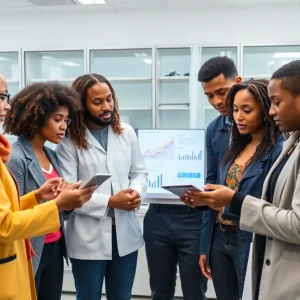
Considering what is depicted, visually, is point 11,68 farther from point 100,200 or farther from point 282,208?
point 282,208

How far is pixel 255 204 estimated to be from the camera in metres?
1.25

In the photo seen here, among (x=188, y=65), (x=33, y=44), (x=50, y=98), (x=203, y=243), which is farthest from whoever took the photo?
(x=33, y=44)

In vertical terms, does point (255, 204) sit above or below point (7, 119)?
below

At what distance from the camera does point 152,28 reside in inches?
199

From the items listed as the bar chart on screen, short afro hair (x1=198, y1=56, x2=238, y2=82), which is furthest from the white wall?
short afro hair (x1=198, y1=56, x2=238, y2=82)

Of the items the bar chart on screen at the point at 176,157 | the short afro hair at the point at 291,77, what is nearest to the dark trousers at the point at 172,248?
the bar chart on screen at the point at 176,157

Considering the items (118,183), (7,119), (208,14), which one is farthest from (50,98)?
(208,14)

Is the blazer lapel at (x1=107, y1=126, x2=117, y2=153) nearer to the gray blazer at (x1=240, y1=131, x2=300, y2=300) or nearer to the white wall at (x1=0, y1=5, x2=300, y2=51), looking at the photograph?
the gray blazer at (x1=240, y1=131, x2=300, y2=300)

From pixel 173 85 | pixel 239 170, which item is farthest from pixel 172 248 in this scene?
pixel 173 85

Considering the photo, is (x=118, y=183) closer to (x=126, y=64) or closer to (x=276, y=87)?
(x=276, y=87)

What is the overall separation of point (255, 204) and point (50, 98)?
3.18ft

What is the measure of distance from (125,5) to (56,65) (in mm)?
1075

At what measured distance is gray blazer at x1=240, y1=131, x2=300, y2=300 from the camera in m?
1.16

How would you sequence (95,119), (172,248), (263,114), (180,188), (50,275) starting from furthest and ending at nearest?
(172,248), (95,119), (50,275), (263,114), (180,188)
